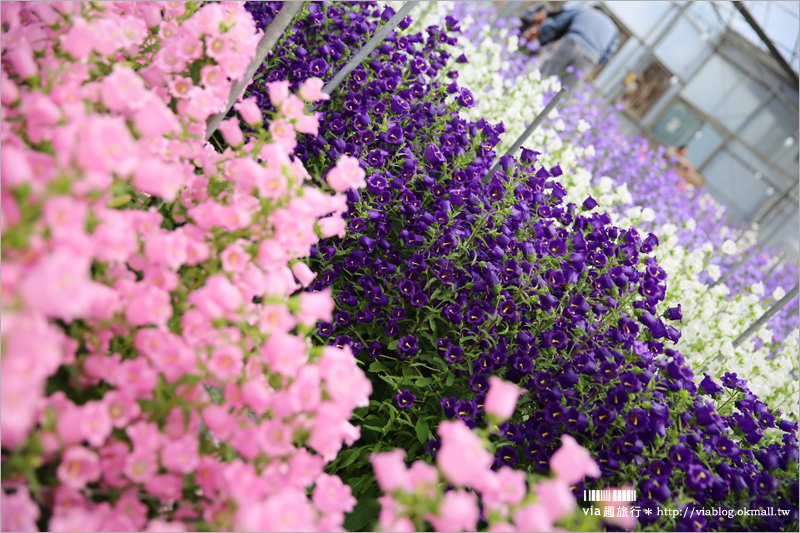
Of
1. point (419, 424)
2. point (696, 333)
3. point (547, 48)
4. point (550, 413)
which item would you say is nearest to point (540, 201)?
point (550, 413)

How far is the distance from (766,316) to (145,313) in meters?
2.79

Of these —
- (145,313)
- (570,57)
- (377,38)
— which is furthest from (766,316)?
(570,57)

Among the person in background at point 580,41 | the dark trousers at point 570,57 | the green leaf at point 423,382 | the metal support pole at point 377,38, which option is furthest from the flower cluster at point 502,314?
the dark trousers at point 570,57

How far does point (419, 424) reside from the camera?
1618 mm

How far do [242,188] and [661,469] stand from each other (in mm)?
1377

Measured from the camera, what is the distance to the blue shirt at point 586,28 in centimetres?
624

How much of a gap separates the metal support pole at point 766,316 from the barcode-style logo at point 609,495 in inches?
61.4

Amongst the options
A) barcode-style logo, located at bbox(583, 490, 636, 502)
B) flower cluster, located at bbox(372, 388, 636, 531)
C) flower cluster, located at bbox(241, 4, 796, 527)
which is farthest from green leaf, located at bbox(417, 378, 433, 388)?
flower cluster, located at bbox(372, 388, 636, 531)

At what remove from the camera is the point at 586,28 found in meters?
6.24

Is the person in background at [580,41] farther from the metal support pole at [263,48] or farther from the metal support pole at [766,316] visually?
the metal support pole at [263,48]

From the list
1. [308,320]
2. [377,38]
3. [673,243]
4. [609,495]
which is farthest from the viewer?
[673,243]

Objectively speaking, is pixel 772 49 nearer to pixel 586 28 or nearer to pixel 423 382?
pixel 586 28

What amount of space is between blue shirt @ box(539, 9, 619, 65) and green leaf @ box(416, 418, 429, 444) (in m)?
6.36

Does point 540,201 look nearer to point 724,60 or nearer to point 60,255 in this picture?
point 60,255
